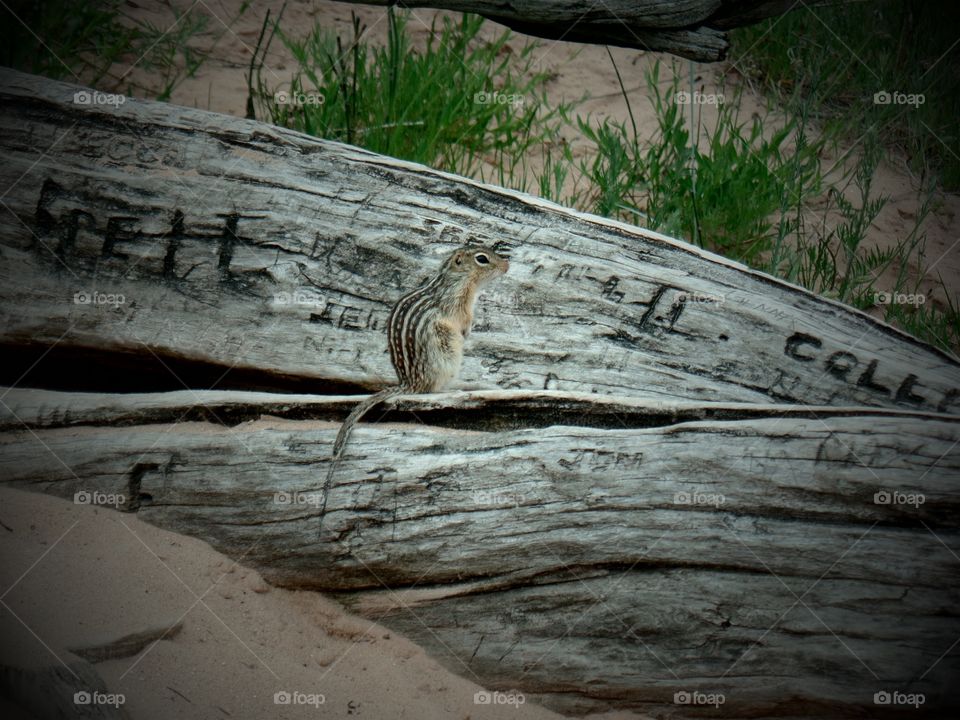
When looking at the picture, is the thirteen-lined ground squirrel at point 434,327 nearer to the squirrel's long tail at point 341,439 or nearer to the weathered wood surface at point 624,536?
the squirrel's long tail at point 341,439

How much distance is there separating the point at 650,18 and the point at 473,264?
1.57m

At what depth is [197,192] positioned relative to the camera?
4.14 metres

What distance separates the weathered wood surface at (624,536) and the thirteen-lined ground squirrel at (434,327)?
16 centimetres

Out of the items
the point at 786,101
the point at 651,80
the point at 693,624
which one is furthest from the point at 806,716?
the point at 786,101

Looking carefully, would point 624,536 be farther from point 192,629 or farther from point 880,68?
point 880,68

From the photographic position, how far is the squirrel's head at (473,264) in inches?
153

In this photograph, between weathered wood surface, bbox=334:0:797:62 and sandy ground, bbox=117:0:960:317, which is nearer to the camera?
weathered wood surface, bbox=334:0:797:62

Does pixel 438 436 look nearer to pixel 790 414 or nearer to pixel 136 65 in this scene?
pixel 790 414

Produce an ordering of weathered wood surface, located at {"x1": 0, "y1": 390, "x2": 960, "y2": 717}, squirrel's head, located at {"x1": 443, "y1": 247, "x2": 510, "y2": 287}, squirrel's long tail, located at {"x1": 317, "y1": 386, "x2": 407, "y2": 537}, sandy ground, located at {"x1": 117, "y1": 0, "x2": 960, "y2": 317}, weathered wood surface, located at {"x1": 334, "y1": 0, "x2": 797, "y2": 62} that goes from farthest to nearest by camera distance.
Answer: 1. sandy ground, located at {"x1": 117, "y1": 0, "x2": 960, "y2": 317}
2. weathered wood surface, located at {"x1": 334, "y1": 0, "x2": 797, "y2": 62}
3. squirrel's head, located at {"x1": 443, "y1": 247, "x2": 510, "y2": 287}
4. squirrel's long tail, located at {"x1": 317, "y1": 386, "x2": 407, "y2": 537}
5. weathered wood surface, located at {"x1": 0, "y1": 390, "x2": 960, "y2": 717}

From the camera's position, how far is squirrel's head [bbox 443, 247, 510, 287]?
12.7 ft

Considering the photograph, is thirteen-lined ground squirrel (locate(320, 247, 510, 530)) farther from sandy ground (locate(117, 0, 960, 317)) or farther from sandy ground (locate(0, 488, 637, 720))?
sandy ground (locate(117, 0, 960, 317))

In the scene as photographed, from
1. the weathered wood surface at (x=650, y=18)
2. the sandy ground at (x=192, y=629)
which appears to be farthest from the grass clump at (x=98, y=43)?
the sandy ground at (x=192, y=629)

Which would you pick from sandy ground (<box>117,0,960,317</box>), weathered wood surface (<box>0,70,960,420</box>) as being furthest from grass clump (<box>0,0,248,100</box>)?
weathered wood surface (<box>0,70,960,420</box>)

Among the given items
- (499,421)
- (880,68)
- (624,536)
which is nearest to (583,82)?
(880,68)
